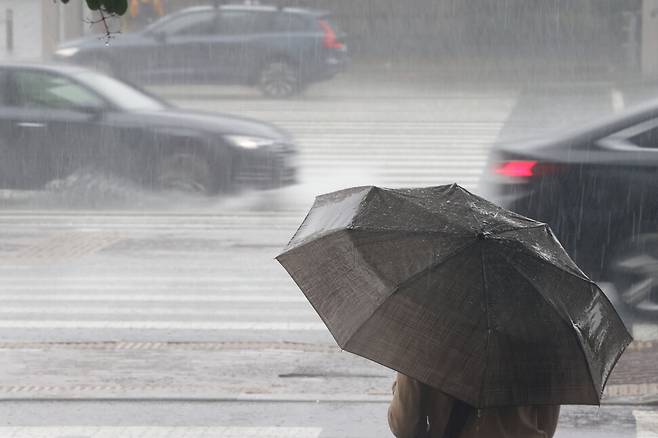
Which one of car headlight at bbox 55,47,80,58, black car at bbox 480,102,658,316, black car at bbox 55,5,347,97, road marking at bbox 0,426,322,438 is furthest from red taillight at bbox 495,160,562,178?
black car at bbox 55,5,347,97

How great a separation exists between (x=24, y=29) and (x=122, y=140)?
23.6m

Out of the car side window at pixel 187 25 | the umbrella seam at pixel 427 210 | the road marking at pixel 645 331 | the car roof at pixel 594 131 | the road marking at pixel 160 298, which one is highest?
the car side window at pixel 187 25

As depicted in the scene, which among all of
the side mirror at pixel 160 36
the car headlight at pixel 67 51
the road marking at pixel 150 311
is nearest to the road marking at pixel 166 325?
the road marking at pixel 150 311

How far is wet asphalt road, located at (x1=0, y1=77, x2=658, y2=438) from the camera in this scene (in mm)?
7242

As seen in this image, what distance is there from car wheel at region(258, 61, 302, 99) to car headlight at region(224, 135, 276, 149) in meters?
13.7

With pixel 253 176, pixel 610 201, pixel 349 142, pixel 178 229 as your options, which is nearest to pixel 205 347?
pixel 610 201

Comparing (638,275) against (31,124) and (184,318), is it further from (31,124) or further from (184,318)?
(31,124)

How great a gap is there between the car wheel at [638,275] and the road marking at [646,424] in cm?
213

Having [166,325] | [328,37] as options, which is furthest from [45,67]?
[328,37]

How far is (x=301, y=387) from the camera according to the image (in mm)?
7816

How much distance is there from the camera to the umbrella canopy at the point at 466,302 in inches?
120

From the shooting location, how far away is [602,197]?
925cm

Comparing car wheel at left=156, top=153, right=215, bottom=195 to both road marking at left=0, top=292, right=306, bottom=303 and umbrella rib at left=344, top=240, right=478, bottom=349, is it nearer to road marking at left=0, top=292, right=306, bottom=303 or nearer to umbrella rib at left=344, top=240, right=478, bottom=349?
road marking at left=0, top=292, right=306, bottom=303

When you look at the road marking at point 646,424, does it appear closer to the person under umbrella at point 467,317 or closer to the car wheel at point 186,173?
the person under umbrella at point 467,317
